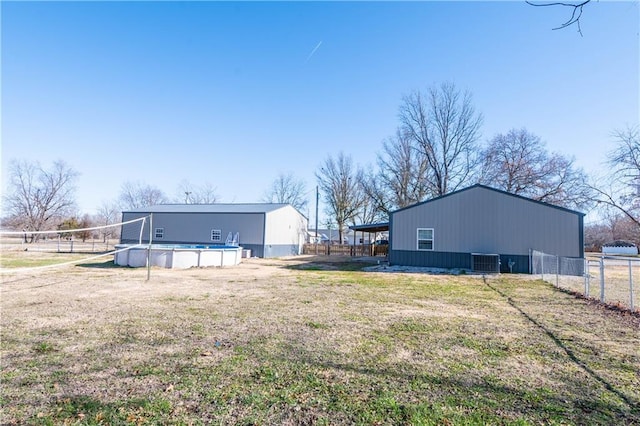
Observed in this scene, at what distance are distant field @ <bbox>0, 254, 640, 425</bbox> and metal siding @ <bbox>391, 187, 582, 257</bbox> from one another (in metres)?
7.83

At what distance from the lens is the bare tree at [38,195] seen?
123 ft

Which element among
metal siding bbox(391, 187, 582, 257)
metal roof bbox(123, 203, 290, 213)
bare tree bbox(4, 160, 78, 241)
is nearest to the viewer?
metal siding bbox(391, 187, 582, 257)

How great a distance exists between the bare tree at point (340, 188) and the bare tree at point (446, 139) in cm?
997

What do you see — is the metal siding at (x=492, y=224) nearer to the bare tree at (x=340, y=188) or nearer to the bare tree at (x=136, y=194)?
the bare tree at (x=340, y=188)

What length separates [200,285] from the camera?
413 inches

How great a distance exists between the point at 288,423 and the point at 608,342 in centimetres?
525

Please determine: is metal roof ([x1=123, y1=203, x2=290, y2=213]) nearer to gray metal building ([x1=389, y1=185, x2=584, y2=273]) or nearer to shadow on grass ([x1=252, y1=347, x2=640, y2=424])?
gray metal building ([x1=389, y1=185, x2=584, y2=273])

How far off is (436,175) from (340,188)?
40.6 ft

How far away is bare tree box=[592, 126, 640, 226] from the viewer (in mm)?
20875

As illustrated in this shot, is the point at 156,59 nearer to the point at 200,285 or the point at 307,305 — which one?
the point at 200,285

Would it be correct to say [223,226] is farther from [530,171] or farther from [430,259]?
[530,171]

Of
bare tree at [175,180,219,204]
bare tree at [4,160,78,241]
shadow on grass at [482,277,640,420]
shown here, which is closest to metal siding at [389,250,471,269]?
shadow on grass at [482,277,640,420]

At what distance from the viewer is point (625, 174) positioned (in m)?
21.3

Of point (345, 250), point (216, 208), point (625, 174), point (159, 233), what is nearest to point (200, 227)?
point (216, 208)
